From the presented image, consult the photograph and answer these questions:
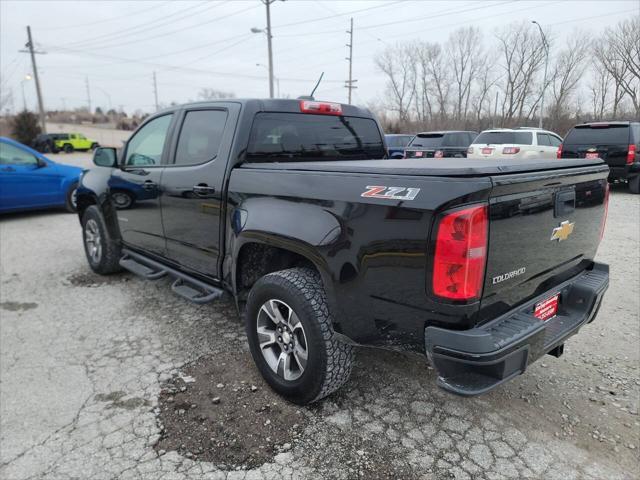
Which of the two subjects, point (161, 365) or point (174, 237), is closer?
point (161, 365)

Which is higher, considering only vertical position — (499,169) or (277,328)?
(499,169)

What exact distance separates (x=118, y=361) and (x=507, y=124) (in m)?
46.5

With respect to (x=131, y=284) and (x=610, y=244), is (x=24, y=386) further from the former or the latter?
(x=610, y=244)

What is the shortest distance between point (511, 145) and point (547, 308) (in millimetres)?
10829

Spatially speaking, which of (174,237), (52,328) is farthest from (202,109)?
(52,328)

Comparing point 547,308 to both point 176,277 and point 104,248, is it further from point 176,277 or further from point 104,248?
point 104,248

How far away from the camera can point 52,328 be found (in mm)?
3986

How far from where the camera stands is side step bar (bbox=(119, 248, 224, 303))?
3528 millimetres

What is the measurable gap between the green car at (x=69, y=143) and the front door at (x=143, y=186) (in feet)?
120

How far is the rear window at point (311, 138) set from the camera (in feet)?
10.9

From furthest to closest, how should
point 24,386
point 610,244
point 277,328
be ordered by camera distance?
point 610,244 → point 24,386 → point 277,328

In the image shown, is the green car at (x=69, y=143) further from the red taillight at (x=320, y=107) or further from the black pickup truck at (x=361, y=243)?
the red taillight at (x=320, y=107)

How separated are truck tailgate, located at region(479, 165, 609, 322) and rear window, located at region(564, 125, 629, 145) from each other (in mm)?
9260

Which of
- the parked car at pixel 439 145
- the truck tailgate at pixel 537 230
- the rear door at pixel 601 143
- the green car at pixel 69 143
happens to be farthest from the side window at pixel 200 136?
the green car at pixel 69 143
